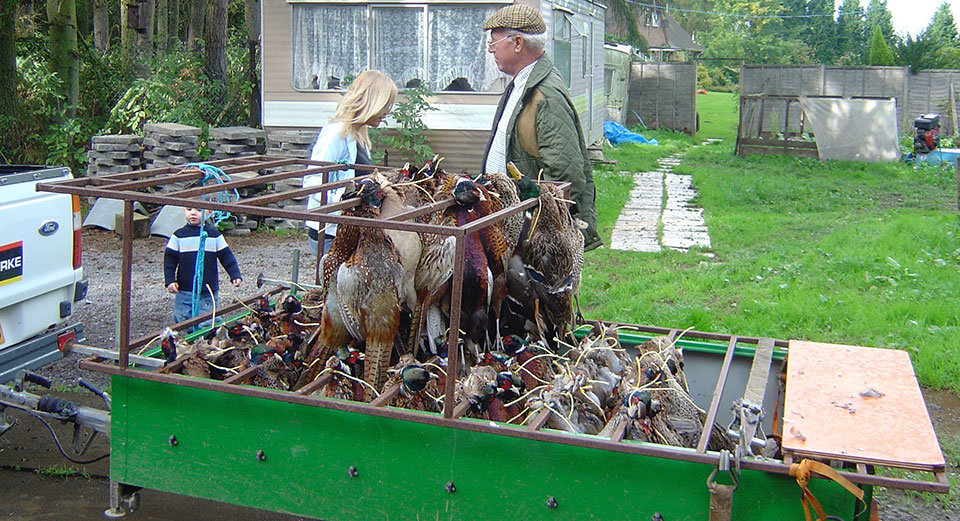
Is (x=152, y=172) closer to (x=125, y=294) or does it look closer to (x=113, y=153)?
(x=125, y=294)

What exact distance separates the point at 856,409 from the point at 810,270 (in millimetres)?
5391

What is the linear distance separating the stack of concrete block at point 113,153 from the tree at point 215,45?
2.39 metres

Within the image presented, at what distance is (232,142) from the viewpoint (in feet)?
35.7

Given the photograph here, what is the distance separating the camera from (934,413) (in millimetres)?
5363

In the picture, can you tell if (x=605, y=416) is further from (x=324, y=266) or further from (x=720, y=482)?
(x=324, y=266)

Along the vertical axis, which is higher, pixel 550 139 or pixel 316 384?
pixel 550 139

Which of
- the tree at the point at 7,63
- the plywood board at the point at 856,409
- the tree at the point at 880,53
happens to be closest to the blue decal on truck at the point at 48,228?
the plywood board at the point at 856,409

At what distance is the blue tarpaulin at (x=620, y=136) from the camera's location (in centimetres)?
2119

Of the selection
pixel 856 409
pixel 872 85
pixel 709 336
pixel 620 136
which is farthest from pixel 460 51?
pixel 872 85

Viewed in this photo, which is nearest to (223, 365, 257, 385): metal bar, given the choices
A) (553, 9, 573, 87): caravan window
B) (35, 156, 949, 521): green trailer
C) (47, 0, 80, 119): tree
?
(35, 156, 949, 521): green trailer

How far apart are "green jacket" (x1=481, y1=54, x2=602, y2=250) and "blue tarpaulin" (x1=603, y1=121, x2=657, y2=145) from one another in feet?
54.5

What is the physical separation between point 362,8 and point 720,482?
9.39 m

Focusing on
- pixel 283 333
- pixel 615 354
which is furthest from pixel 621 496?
pixel 283 333

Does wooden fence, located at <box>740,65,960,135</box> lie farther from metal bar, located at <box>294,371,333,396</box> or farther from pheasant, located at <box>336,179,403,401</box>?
metal bar, located at <box>294,371,333,396</box>
